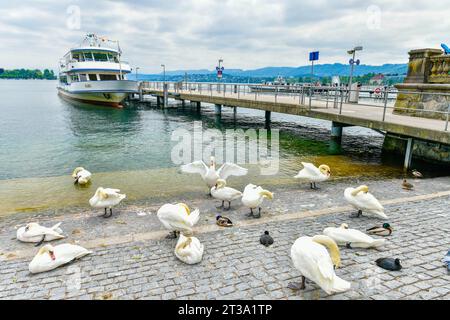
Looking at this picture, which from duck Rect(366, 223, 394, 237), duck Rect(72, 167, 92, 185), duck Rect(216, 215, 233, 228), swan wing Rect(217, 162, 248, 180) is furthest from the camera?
duck Rect(72, 167, 92, 185)

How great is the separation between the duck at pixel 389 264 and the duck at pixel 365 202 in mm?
1908

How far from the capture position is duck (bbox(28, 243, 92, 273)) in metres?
4.74

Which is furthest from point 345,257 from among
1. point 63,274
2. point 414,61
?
point 414,61

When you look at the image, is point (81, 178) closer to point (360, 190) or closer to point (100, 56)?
point (360, 190)

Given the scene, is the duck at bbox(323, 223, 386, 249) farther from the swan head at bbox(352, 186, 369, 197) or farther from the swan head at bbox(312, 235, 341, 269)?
the swan head at bbox(352, 186, 369, 197)

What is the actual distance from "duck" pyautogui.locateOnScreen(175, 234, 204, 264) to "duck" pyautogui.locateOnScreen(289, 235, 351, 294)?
150 centimetres

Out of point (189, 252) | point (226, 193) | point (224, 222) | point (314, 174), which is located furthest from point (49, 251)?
point (314, 174)

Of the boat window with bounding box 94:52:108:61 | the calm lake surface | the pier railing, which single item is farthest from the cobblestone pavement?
the boat window with bounding box 94:52:108:61

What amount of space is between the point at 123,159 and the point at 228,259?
11.0 meters

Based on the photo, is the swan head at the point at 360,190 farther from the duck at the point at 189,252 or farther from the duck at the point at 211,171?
the duck at the point at 189,252

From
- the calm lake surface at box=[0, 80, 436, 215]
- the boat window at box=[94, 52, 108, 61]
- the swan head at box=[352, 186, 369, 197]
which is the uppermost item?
the boat window at box=[94, 52, 108, 61]

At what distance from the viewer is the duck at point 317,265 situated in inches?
155
